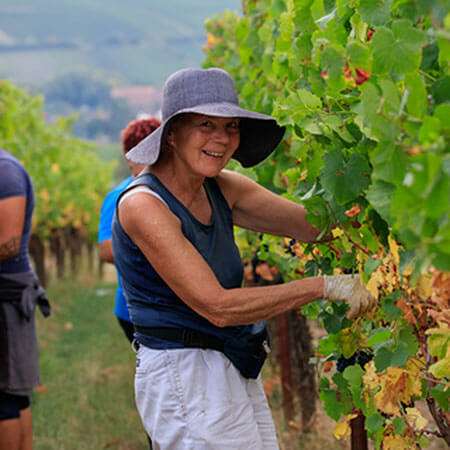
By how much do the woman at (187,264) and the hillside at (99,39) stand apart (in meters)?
121

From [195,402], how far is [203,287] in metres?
0.46

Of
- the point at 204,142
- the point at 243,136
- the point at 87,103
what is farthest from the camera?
the point at 87,103

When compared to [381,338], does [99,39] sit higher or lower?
lower

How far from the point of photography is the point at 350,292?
2.97m

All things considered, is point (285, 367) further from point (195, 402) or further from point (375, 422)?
point (375, 422)

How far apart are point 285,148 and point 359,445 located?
1534 millimetres

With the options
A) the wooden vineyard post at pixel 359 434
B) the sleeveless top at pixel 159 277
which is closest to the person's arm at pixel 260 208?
the sleeveless top at pixel 159 277

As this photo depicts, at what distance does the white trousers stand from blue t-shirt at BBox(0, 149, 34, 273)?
1.63 meters

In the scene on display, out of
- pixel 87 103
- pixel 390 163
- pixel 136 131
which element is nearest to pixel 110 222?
pixel 136 131

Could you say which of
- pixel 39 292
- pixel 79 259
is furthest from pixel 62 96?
pixel 39 292

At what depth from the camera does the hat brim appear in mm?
3176

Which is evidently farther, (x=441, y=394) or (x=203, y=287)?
(x=203, y=287)

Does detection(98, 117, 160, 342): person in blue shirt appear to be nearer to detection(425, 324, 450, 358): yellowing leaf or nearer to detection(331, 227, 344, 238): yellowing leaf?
detection(331, 227, 344, 238): yellowing leaf

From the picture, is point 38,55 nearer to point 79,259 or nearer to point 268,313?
point 79,259
